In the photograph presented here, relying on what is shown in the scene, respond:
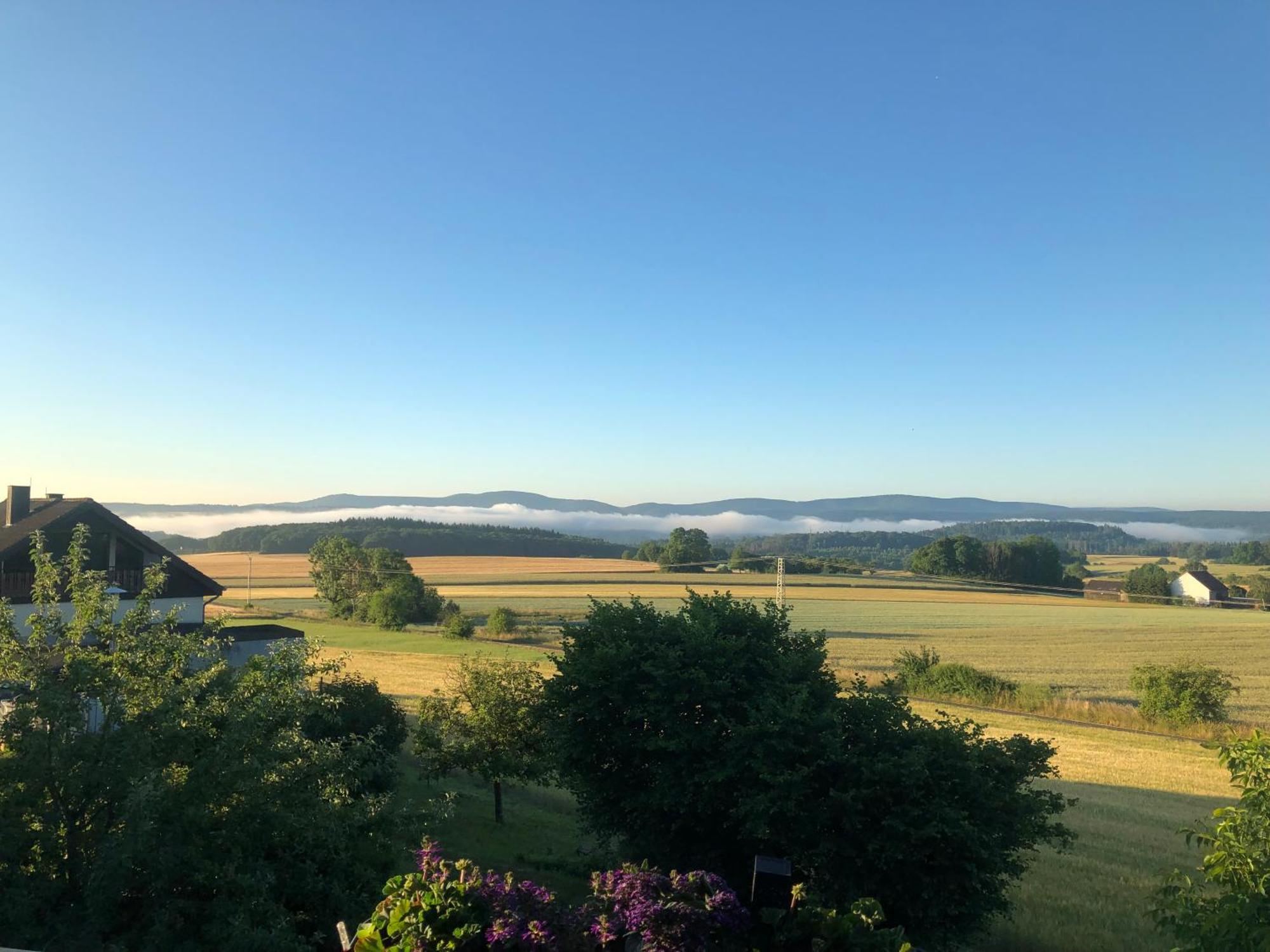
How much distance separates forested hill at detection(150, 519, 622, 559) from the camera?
148250mm

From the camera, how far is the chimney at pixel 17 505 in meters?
31.6

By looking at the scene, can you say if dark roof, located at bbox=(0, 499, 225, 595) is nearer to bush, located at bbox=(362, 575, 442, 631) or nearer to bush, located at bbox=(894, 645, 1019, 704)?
bush, located at bbox=(894, 645, 1019, 704)

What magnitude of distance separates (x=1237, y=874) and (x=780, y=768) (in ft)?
19.9

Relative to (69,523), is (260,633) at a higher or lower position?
lower

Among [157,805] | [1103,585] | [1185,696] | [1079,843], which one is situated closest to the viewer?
[157,805]

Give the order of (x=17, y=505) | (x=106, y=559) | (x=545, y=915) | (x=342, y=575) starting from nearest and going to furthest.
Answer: (x=545, y=915) < (x=106, y=559) < (x=17, y=505) < (x=342, y=575)

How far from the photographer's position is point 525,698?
2025 cm

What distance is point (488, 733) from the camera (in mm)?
19578

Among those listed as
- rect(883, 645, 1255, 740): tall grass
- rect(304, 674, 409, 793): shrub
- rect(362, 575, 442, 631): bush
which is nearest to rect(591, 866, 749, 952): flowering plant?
rect(304, 674, 409, 793): shrub

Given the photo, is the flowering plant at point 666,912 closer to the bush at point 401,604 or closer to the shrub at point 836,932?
the shrub at point 836,932

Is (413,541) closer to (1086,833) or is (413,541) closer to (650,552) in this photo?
(650,552)

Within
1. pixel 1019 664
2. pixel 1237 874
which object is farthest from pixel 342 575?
pixel 1237 874

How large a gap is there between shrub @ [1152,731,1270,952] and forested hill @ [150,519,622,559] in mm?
139267

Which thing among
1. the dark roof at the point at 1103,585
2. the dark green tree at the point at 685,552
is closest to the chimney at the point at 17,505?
the dark green tree at the point at 685,552
